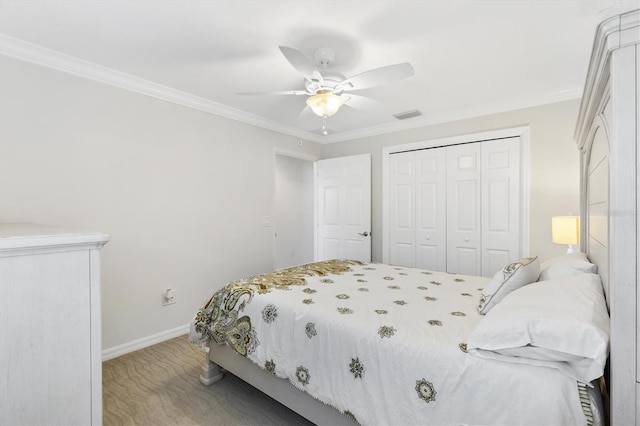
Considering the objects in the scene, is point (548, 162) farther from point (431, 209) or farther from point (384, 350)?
point (384, 350)

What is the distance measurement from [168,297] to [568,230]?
12.0 feet

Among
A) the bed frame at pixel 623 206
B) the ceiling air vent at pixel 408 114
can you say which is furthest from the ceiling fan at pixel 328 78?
the ceiling air vent at pixel 408 114

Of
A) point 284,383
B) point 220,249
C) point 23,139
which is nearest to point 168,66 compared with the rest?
point 23,139

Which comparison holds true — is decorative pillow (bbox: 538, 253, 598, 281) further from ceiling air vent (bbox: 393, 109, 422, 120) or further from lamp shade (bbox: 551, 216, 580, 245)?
ceiling air vent (bbox: 393, 109, 422, 120)

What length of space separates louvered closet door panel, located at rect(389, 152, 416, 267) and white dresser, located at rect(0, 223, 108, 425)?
3.53 m

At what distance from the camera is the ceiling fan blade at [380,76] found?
1.88 meters

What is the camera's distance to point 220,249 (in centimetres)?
342

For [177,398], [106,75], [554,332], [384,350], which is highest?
[106,75]

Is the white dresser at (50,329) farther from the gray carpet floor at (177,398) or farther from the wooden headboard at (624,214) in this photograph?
the wooden headboard at (624,214)

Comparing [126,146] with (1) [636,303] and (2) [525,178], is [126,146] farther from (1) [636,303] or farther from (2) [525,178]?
(2) [525,178]

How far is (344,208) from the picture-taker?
4.52 metres

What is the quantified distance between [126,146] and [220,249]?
136 cm

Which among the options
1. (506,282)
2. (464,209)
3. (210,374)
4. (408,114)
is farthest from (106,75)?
(464,209)

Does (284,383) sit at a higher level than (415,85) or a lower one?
lower
